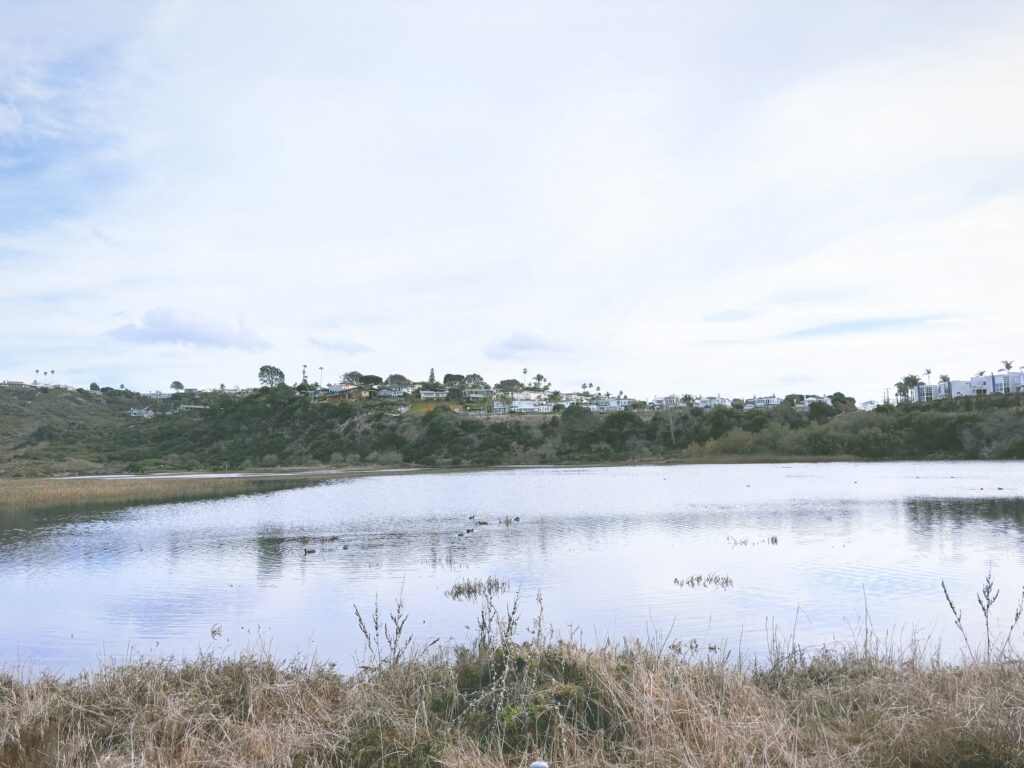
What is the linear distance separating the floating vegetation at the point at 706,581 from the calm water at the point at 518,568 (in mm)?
260

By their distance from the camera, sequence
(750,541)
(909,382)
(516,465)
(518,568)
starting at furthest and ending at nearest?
1. (909,382)
2. (516,465)
3. (750,541)
4. (518,568)

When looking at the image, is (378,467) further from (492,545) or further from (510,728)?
(510,728)

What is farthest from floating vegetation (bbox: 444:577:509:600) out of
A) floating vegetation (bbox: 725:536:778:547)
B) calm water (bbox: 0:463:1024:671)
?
floating vegetation (bbox: 725:536:778:547)

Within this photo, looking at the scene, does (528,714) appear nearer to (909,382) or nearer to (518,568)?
(518,568)

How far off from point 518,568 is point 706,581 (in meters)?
5.34

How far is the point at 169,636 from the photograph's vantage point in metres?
14.6

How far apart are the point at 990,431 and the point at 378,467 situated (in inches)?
2846

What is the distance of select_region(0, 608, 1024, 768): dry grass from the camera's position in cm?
608

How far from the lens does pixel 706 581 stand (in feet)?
58.0

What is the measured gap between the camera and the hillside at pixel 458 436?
8781 centimetres

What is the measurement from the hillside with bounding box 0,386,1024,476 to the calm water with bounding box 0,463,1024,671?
162ft

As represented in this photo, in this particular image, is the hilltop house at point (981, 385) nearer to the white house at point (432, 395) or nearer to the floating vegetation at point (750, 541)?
A: the white house at point (432, 395)

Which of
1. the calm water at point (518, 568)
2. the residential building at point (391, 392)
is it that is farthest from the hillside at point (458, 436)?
the calm water at point (518, 568)

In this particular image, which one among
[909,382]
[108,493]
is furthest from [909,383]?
[108,493]
